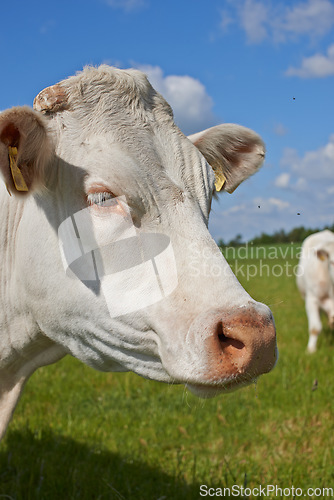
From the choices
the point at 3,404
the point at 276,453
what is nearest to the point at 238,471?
the point at 276,453

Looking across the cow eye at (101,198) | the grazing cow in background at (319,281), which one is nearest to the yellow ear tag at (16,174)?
the cow eye at (101,198)

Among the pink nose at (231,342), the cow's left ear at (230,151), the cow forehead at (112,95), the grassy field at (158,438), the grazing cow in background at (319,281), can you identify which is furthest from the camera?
the grazing cow in background at (319,281)

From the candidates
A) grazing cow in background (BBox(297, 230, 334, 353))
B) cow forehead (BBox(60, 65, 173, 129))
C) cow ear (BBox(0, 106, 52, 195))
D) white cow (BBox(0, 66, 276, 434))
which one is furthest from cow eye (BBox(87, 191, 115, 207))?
grazing cow in background (BBox(297, 230, 334, 353))

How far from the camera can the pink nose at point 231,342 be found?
183cm

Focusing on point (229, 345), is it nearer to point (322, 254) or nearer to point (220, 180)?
point (220, 180)

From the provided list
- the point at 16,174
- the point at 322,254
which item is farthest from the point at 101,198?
the point at 322,254

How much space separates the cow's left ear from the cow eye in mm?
1202

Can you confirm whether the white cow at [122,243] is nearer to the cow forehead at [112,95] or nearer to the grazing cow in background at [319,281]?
the cow forehead at [112,95]

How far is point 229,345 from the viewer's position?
189 cm

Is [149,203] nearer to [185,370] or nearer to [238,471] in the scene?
[185,370]

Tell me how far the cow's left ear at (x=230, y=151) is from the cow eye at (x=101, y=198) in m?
1.20

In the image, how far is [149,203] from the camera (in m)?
2.11

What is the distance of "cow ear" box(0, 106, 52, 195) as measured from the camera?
208 centimetres

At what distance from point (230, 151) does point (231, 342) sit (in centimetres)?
178
